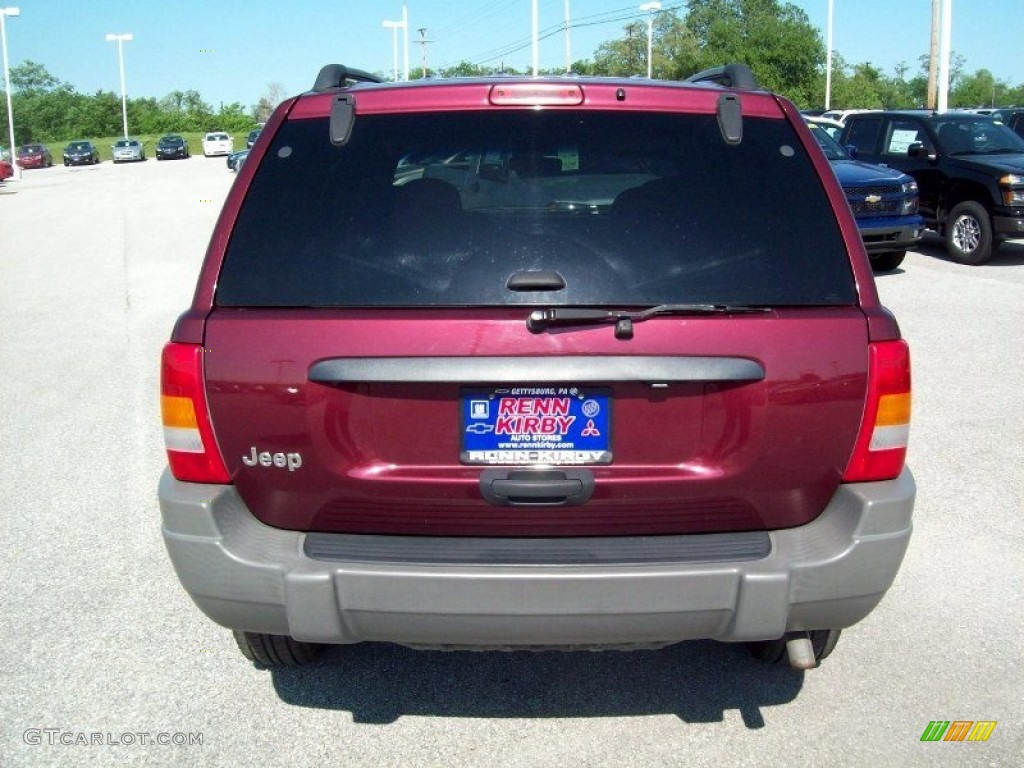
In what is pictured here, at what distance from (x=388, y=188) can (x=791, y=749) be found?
2.06m

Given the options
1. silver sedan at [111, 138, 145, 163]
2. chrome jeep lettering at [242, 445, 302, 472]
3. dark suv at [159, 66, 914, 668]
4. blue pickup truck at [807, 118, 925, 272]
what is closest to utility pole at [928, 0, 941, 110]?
blue pickup truck at [807, 118, 925, 272]

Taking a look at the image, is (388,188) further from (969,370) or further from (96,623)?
(969,370)

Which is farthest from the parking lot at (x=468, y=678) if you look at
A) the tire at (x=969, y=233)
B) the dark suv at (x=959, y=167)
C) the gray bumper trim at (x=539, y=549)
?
the tire at (x=969, y=233)

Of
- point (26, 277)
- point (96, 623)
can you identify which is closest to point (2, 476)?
point (96, 623)

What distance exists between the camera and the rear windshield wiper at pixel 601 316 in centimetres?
271

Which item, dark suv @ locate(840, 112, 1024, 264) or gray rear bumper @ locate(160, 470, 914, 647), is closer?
gray rear bumper @ locate(160, 470, 914, 647)

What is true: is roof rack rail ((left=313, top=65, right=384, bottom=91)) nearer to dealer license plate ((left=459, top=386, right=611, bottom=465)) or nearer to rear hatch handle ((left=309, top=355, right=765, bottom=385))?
rear hatch handle ((left=309, top=355, right=765, bottom=385))

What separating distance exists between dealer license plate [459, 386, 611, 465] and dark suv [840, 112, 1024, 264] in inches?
492

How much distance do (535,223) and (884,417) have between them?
108 cm

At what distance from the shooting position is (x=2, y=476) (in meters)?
6.01

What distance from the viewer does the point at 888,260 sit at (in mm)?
13828

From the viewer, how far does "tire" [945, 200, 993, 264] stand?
13969mm

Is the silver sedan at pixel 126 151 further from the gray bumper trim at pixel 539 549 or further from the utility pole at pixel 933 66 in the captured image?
the gray bumper trim at pixel 539 549

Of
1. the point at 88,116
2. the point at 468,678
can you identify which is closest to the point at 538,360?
the point at 468,678
